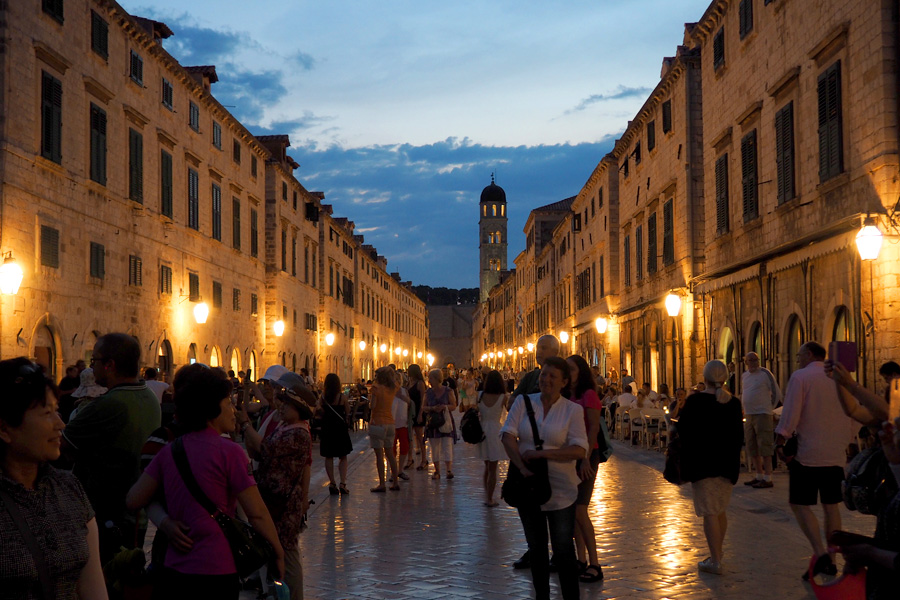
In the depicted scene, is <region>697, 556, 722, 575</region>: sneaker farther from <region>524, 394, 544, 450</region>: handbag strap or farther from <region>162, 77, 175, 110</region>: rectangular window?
<region>162, 77, 175, 110</region>: rectangular window

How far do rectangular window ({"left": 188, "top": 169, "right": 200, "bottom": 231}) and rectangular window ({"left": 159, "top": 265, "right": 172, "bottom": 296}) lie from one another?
2.53m

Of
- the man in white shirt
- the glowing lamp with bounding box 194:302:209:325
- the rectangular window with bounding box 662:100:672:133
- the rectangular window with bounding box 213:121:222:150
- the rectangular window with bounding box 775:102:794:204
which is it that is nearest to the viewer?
the man in white shirt

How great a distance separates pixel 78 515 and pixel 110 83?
21280 mm

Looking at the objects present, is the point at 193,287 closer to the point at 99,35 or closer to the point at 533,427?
the point at 99,35

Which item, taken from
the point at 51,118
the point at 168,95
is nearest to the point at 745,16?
the point at 51,118

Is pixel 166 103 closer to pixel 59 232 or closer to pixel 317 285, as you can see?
pixel 59 232

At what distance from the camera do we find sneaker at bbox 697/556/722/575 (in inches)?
313

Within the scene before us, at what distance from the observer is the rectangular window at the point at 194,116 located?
1139 inches

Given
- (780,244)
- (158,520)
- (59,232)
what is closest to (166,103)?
(59,232)

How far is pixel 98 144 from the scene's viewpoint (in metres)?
21.6

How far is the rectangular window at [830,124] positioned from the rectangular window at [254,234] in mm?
24484

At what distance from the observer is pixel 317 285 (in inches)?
1962

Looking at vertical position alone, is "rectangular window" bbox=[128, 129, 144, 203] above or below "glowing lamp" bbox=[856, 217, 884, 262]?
above

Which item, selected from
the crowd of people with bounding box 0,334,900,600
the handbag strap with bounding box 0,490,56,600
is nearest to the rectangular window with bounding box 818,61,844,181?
the crowd of people with bounding box 0,334,900,600
